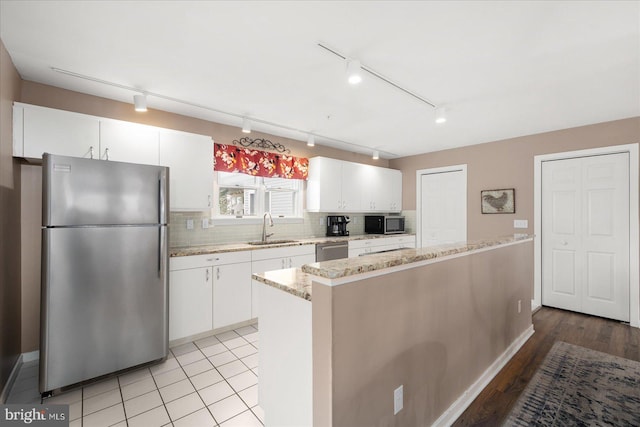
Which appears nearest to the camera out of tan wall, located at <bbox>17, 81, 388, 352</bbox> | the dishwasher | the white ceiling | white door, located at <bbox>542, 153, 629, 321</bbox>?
the white ceiling

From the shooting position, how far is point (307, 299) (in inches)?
51.4

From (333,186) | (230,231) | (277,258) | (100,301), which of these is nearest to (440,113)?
(333,186)

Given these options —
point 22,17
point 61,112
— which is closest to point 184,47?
point 22,17

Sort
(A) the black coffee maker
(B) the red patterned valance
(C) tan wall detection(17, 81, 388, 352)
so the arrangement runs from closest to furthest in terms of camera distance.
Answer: (C) tan wall detection(17, 81, 388, 352) → (B) the red patterned valance → (A) the black coffee maker

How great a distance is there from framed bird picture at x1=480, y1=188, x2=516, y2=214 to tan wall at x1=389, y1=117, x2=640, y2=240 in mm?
60

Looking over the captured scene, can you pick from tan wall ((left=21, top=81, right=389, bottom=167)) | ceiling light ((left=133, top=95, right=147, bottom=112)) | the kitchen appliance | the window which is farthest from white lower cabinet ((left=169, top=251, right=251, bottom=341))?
the kitchen appliance

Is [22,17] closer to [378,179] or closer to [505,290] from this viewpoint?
[505,290]

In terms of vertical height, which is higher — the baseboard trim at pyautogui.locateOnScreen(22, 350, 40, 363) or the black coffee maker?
the black coffee maker

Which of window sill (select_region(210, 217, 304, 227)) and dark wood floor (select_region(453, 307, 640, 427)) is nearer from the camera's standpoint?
dark wood floor (select_region(453, 307, 640, 427))

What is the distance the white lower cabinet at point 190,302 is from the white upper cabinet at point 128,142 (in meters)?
1.16

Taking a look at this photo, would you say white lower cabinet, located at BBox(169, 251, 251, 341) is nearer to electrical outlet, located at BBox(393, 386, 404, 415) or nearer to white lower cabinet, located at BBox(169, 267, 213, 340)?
white lower cabinet, located at BBox(169, 267, 213, 340)

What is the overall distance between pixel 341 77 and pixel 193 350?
284 cm

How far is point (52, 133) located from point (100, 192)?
0.77 metres

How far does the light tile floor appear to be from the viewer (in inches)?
71.4
